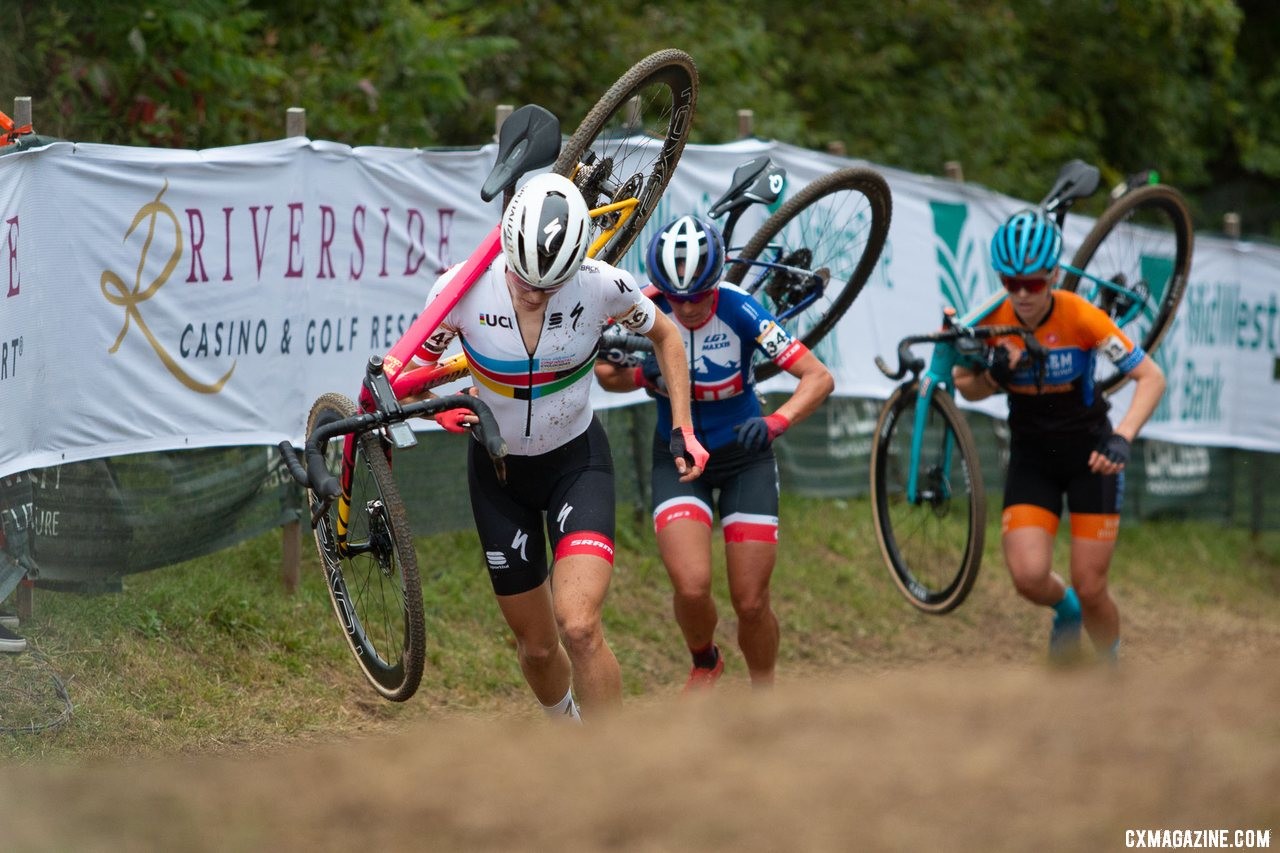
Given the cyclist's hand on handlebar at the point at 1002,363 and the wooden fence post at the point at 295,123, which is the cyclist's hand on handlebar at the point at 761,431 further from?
the wooden fence post at the point at 295,123

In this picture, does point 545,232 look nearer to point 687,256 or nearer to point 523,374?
point 523,374

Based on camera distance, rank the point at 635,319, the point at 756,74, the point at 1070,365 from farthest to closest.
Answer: the point at 756,74, the point at 1070,365, the point at 635,319

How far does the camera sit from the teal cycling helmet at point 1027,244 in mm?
7824

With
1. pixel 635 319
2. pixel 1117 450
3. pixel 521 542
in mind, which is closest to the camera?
pixel 521 542

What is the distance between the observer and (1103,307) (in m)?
10.3

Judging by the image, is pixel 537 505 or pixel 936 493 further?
pixel 936 493

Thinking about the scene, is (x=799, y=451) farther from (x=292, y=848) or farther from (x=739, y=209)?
(x=292, y=848)

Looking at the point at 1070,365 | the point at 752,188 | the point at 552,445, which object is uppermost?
the point at 752,188

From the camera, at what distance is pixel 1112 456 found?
7.84 meters

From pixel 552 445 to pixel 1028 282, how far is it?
3013 mm

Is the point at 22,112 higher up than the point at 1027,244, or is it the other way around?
the point at 22,112

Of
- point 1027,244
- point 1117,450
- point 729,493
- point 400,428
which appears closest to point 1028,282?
point 1027,244

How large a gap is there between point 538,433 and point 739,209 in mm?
2249

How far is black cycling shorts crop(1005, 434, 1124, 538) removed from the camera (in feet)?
26.7
